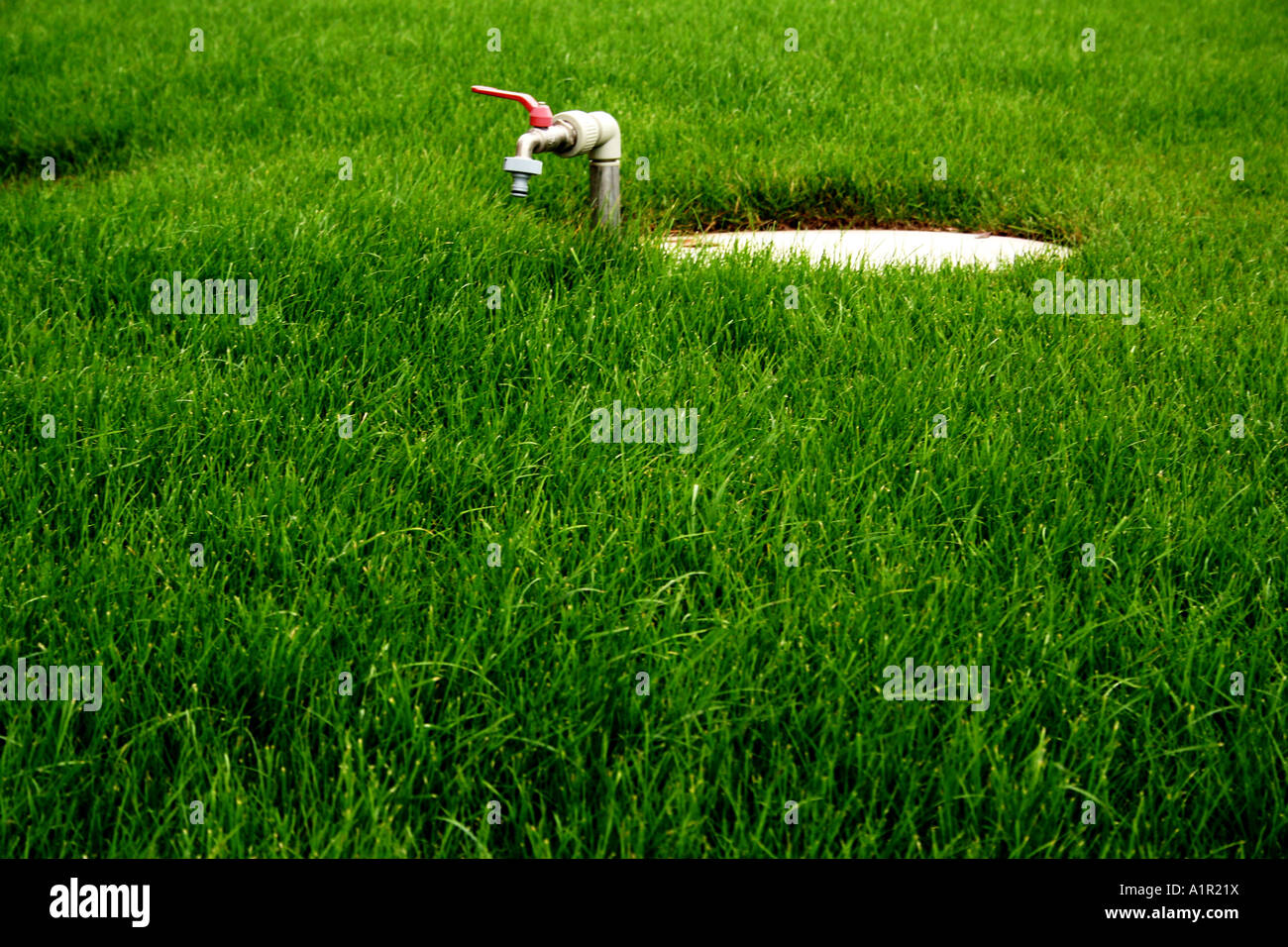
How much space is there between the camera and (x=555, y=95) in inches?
238

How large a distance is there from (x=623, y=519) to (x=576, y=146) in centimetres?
199

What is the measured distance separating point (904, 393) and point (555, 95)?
3756mm

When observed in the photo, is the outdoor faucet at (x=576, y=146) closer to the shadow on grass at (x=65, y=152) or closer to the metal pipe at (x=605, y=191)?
the metal pipe at (x=605, y=191)

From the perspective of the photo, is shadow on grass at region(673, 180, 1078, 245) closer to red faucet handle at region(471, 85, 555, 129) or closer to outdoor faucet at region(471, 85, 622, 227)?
outdoor faucet at region(471, 85, 622, 227)

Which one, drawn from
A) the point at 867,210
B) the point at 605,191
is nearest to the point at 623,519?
the point at 605,191

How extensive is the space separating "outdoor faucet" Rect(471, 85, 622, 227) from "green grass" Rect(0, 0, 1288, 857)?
0.23 m

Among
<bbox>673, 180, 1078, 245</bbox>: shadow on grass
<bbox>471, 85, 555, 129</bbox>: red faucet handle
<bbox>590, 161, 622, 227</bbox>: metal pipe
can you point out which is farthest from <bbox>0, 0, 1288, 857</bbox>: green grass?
<bbox>471, 85, 555, 129</bbox>: red faucet handle

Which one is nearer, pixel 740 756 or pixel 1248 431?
pixel 740 756

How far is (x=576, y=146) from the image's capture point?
157 inches

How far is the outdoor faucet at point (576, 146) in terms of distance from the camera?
141 inches

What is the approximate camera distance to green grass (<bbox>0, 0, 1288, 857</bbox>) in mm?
1913

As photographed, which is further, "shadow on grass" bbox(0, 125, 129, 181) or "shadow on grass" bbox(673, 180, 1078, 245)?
"shadow on grass" bbox(0, 125, 129, 181)

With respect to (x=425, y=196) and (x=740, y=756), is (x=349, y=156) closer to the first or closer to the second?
(x=425, y=196)
